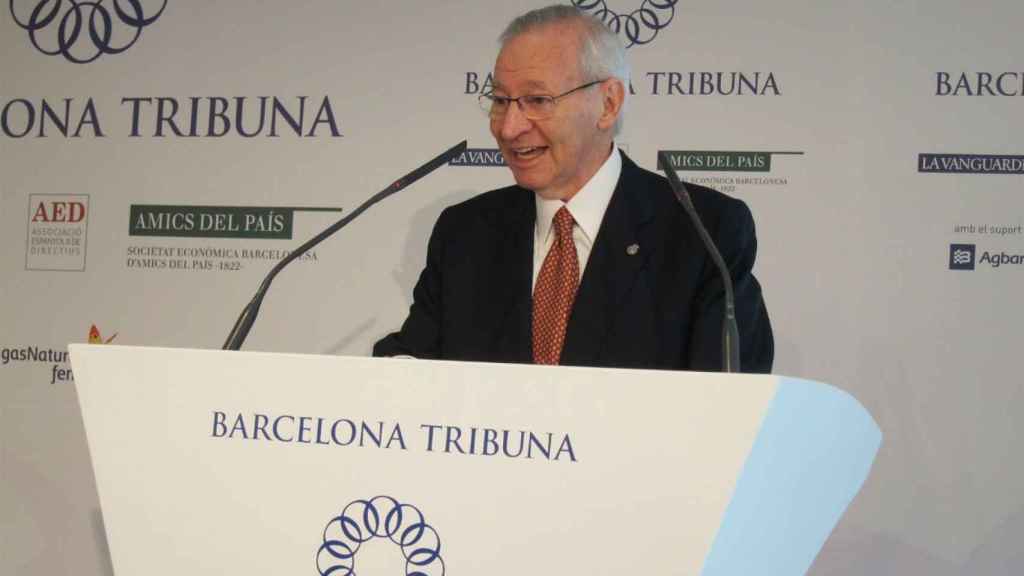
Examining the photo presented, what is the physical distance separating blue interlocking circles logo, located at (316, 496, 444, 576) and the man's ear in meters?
1.23

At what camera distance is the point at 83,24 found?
403 cm

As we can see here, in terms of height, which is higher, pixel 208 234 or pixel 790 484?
pixel 208 234

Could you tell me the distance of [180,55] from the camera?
395cm

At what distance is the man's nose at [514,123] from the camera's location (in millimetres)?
2416

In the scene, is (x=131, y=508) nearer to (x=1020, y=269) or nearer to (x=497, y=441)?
(x=497, y=441)

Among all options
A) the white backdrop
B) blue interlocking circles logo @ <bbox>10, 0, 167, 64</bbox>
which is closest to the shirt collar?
the white backdrop

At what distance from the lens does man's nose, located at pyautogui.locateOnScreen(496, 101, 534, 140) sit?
7.93ft

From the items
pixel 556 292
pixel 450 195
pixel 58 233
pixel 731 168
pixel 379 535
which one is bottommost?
pixel 379 535

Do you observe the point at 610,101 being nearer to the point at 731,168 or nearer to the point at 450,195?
the point at 731,168

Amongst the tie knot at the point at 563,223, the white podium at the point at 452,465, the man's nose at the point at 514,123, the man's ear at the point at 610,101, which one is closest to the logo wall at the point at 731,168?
the man's ear at the point at 610,101

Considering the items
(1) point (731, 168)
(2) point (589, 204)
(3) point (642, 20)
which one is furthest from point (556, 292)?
(3) point (642, 20)

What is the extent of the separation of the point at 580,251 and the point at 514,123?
12.3 inches

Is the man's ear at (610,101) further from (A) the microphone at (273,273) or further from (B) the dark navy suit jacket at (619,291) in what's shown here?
(A) the microphone at (273,273)

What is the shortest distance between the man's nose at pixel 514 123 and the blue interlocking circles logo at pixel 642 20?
1.25m
